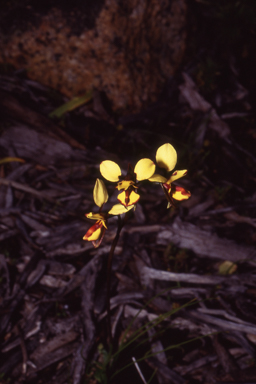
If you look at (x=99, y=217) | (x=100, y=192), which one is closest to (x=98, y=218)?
(x=99, y=217)

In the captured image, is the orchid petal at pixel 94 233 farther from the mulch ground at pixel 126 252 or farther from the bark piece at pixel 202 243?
the bark piece at pixel 202 243

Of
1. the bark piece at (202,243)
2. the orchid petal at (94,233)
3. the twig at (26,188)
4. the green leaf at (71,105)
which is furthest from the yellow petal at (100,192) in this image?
the green leaf at (71,105)

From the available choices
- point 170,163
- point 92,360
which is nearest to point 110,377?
point 92,360

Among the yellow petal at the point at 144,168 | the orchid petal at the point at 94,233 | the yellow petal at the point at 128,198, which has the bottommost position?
the orchid petal at the point at 94,233

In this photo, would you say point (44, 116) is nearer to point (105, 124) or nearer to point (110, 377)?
point (105, 124)

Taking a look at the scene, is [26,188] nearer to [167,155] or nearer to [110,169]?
[110,169]

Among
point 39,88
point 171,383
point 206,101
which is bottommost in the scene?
point 171,383

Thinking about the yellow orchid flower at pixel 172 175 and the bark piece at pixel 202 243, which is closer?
the yellow orchid flower at pixel 172 175
